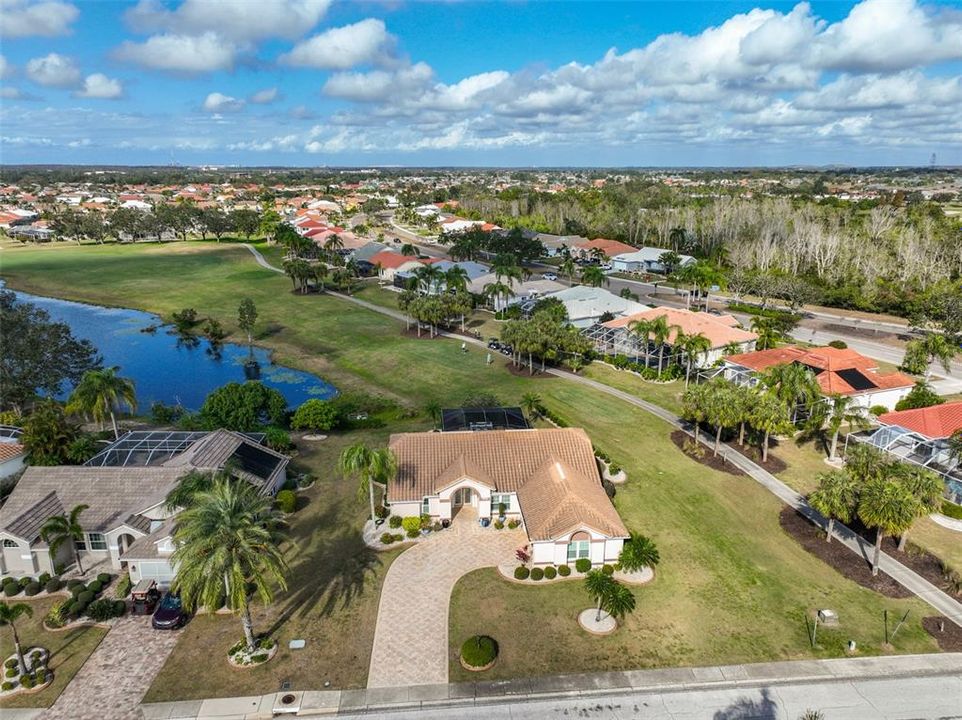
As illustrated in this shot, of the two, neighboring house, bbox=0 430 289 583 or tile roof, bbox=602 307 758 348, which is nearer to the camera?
neighboring house, bbox=0 430 289 583

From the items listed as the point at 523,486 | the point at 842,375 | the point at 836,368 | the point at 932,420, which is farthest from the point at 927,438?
the point at 523,486

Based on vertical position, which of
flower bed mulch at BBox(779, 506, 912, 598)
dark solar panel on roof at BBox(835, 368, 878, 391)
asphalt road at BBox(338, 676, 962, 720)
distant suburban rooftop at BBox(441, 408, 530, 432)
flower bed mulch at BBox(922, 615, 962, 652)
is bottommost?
asphalt road at BBox(338, 676, 962, 720)

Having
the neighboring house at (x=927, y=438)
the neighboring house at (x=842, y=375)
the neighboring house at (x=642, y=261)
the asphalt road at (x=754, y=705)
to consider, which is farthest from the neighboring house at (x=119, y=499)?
the neighboring house at (x=642, y=261)

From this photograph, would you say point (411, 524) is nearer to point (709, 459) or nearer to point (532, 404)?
point (532, 404)

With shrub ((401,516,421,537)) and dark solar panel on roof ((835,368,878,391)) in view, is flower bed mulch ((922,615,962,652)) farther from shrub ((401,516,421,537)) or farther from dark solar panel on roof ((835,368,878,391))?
dark solar panel on roof ((835,368,878,391))

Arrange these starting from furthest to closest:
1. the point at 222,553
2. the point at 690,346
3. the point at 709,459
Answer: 1. the point at 690,346
2. the point at 709,459
3. the point at 222,553

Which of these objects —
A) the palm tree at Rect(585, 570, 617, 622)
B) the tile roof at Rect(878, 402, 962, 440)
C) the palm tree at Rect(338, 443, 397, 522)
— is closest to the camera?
the palm tree at Rect(585, 570, 617, 622)

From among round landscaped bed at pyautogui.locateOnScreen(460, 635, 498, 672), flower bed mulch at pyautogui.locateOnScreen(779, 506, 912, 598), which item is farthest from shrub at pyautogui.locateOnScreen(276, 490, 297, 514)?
flower bed mulch at pyautogui.locateOnScreen(779, 506, 912, 598)

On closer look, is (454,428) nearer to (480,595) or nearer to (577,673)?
(480,595)
